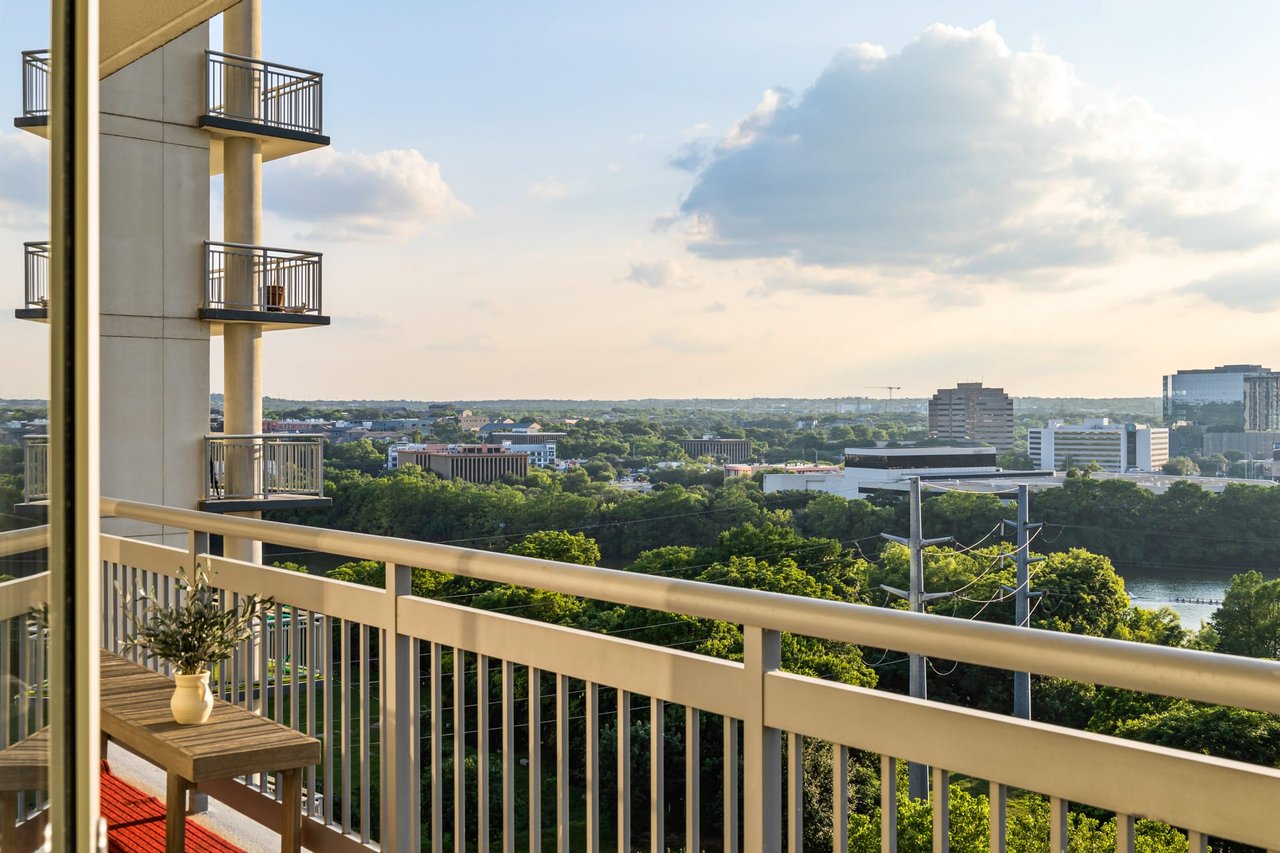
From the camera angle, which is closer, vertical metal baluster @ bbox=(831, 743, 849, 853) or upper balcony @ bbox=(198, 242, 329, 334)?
vertical metal baluster @ bbox=(831, 743, 849, 853)

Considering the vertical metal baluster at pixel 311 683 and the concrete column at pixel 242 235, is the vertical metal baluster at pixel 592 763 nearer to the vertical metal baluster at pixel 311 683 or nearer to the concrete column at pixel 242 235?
the vertical metal baluster at pixel 311 683

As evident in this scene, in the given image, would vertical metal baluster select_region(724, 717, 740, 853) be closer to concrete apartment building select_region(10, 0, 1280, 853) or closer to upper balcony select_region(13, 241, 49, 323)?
concrete apartment building select_region(10, 0, 1280, 853)

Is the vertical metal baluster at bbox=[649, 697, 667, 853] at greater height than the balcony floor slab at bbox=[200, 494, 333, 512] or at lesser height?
greater

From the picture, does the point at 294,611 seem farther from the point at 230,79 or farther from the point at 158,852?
the point at 230,79

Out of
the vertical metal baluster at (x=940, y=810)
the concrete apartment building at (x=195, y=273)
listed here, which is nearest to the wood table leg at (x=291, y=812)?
the vertical metal baluster at (x=940, y=810)

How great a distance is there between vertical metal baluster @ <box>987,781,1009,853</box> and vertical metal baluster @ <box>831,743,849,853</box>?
0.22 metres

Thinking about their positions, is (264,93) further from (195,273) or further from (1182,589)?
(1182,589)

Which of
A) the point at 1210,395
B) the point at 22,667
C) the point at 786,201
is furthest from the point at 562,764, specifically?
the point at 786,201

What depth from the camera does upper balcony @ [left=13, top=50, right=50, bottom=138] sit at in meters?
0.82

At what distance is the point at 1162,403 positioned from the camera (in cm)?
5634

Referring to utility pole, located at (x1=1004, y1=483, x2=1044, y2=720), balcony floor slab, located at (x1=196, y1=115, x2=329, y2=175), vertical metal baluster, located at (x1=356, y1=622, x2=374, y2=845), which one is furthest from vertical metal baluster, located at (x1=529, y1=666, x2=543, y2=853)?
utility pole, located at (x1=1004, y1=483, x2=1044, y2=720)

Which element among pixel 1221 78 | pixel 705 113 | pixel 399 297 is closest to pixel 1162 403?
pixel 1221 78

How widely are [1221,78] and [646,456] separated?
42216mm

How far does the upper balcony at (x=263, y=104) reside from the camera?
43.6 feet
